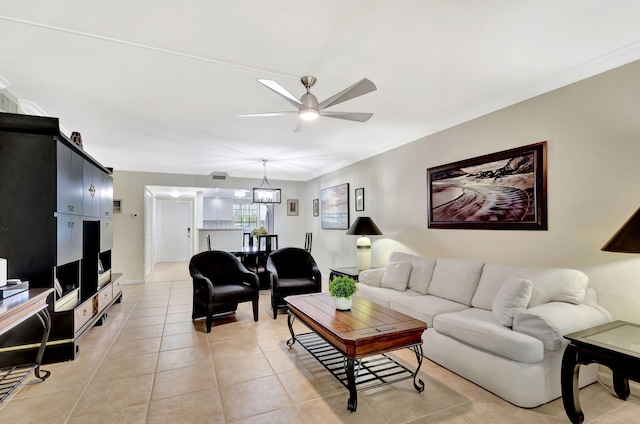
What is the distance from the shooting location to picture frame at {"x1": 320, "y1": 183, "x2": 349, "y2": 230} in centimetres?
636

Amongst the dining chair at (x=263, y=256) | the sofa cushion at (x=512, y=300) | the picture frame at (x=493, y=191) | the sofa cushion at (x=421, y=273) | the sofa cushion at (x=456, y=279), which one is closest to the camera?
the sofa cushion at (x=512, y=300)

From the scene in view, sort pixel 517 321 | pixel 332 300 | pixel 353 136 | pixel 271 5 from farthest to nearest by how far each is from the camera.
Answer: pixel 353 136, pixel 332 300, pixel 517 321, pixel 271 5

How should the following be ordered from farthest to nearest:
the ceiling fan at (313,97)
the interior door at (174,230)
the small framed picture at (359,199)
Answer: the interior door at (174,230), the small framed picture at (359,199), the ceiling fan at (313,97)

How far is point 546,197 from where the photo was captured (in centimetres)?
290

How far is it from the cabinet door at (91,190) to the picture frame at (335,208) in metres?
4.07

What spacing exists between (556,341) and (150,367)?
3.30m

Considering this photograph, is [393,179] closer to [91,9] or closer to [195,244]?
[91,9]

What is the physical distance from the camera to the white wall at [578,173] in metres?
2.40

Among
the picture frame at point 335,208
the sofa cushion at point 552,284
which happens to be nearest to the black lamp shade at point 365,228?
the picture frame at point 335,208

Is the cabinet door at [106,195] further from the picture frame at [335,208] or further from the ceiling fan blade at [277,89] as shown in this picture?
the picture frame at [335,208]

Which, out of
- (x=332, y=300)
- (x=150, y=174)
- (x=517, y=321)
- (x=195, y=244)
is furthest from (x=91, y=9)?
(x=195, y=244)

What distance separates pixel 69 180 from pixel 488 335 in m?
3.94

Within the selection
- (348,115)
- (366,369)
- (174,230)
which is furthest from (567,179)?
(174,230)

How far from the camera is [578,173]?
105 inches
